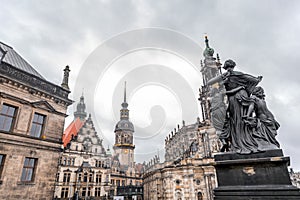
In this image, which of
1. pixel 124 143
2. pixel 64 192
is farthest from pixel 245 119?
pixel 124 143

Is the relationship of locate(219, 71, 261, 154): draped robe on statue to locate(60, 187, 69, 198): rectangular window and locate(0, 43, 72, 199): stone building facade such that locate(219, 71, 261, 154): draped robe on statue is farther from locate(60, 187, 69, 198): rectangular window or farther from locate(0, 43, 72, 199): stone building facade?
locate(60, 187, 69, 198): rectangular window

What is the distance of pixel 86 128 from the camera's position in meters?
38.4

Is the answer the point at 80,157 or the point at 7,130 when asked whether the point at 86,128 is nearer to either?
the point at 80,157

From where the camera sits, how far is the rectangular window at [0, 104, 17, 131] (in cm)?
1200

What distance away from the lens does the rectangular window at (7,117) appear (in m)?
12.0

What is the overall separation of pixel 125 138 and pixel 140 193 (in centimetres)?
2065

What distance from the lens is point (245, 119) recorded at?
4688mm

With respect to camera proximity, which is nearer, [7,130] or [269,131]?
[269,131]

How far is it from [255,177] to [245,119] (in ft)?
4.68

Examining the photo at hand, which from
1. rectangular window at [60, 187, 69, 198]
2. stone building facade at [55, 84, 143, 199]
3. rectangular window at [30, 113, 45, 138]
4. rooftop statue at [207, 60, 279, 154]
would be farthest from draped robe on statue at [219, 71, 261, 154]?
rectangular window at [60, 187, 69, 198]

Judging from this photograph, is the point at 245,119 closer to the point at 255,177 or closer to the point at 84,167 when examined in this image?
the point at 255,177

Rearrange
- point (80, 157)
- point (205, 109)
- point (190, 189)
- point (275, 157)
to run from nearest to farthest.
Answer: point (275, 157), point (190, 189), point (80, 157), point (205, 109)

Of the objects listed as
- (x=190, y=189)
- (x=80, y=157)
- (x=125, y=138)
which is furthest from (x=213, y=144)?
(x=125, y=138)

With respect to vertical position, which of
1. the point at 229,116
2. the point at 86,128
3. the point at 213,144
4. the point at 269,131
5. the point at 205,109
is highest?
the point at 205,109
